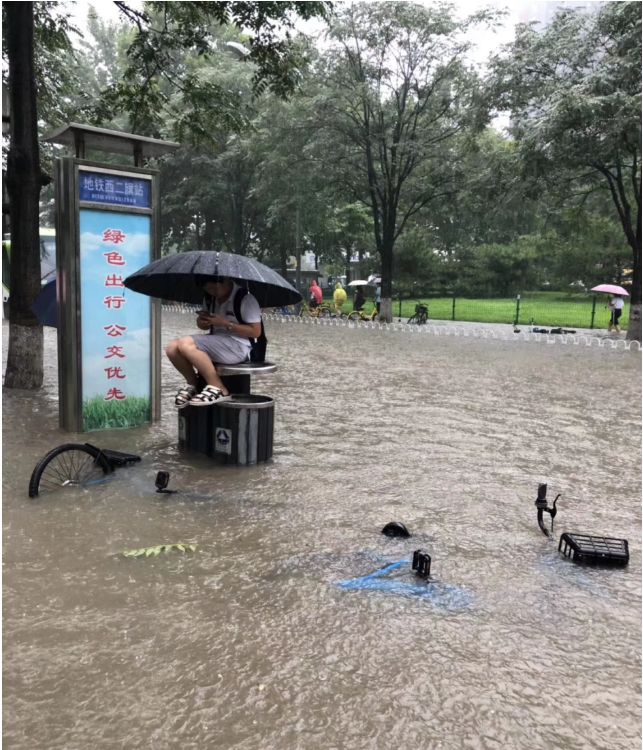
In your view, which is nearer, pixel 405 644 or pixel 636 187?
pixel 405 644

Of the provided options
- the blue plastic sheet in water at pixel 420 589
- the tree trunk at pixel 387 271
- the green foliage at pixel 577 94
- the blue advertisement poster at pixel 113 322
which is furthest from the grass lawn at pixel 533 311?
the blue plastic sheet in water at pixel 420 589

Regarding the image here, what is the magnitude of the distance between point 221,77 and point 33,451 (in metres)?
25.1

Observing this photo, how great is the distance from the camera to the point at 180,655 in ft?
9.53

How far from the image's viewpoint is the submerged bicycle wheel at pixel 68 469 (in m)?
4.88

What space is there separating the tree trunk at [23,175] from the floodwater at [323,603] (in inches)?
91.8

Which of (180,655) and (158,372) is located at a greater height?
(158,372)

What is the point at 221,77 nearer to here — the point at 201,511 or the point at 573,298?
the point at 573,298

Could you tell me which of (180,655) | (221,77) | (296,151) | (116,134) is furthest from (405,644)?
(221,77)

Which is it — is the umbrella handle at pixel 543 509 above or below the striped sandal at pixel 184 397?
below

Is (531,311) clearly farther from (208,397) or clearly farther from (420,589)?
(420,589)

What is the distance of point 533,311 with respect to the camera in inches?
1053

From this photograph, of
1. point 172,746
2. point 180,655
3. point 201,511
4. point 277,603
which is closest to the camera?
point 172,746

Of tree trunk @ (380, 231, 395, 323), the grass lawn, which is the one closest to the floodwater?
tree trunk @ (380, 231, 395, 323)

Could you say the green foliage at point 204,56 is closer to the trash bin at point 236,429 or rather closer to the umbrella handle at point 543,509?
the trash bin at point 236,429
